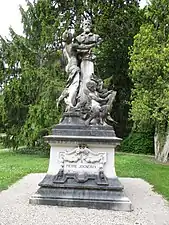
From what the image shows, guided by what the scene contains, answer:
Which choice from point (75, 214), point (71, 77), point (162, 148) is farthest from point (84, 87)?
point (162, 148)

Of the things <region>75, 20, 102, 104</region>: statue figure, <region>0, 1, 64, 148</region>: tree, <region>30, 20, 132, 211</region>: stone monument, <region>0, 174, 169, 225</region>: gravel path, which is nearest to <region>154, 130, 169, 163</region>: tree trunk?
<region>0, 1, 64, 148</region>: tree

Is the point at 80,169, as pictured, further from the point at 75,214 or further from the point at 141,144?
the point at 141,144

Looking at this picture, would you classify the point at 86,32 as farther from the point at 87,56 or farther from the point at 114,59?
the point at 114,59

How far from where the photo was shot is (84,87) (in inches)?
335

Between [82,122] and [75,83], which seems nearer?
[82,122]

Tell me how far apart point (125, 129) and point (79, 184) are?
2049 cm

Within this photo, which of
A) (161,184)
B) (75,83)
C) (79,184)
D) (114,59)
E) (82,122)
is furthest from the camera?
(114,59)

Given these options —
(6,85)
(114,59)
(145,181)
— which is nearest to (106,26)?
(114,59)

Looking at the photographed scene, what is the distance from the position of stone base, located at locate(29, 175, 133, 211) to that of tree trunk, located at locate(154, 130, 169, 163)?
14007 mm

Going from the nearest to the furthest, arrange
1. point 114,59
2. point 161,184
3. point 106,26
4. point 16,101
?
1. point 161,184
2. point 16,101
3. point 106,26
4. point 114,59

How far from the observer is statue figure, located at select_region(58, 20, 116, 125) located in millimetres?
8078

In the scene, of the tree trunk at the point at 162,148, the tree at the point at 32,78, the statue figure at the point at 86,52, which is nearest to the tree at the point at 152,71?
the tree trunk at the point at 162,148

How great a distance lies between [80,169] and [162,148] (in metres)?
14.9

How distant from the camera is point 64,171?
764 centimetres
